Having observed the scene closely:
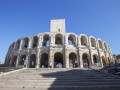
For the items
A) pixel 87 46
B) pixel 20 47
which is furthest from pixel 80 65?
pixel 20 47

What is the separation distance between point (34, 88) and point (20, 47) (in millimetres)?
31329

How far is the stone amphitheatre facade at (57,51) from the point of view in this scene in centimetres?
3597

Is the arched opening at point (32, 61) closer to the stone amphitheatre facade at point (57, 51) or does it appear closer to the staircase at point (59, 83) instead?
the stone amphitheatre facade at point (57, 51)

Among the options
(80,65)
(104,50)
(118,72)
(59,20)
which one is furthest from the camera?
(59,20)

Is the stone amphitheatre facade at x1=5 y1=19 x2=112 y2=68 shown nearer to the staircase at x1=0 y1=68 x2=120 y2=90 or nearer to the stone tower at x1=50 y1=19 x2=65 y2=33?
the stone tower at x1=50 y1=19 x2=65 y2=33

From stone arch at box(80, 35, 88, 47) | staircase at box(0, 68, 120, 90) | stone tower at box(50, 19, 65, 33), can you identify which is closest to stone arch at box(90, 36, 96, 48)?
stone arch at box(80, 35, 88, 47)

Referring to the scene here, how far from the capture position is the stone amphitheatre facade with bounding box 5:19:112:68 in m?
36.0

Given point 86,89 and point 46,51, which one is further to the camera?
point 46,51

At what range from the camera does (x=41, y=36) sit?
38844 mm

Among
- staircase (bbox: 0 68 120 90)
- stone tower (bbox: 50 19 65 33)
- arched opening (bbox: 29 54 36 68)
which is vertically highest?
stone tower (bbox: 50 19 65 33)

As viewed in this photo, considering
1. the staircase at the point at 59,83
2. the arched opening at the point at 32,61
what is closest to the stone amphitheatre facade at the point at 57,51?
the arched opening at the point at 32,61

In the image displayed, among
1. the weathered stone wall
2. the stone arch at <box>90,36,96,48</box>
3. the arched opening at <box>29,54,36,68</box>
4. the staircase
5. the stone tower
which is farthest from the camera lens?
the stone tower

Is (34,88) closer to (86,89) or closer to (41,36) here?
(86,89)

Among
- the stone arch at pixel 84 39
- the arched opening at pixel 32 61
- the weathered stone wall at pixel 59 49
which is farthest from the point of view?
the stone arch at pixel 84 39
